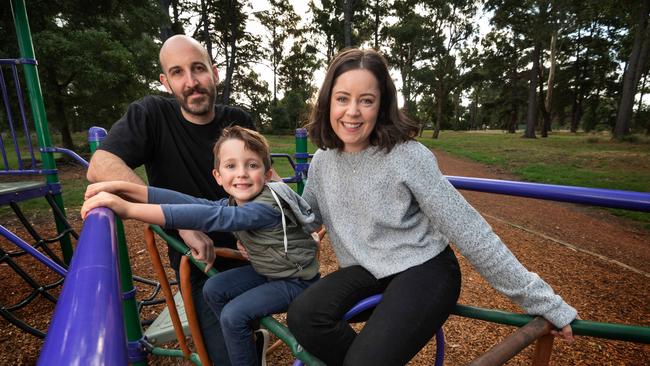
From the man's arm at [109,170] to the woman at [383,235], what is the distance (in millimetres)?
911

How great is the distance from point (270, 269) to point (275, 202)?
0.32 m

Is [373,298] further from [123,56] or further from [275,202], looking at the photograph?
[123,56]

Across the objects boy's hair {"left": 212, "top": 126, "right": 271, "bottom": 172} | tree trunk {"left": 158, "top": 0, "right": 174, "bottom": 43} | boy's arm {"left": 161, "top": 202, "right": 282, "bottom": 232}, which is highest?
tree trunk {"left": 158, "top": 0, "right": 174, "bottom": 43}

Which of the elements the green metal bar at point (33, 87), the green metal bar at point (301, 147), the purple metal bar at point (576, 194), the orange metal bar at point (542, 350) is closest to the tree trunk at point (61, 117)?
the green metal bar at point (33, 87)

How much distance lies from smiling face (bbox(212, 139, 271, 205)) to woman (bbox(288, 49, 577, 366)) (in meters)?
0.29

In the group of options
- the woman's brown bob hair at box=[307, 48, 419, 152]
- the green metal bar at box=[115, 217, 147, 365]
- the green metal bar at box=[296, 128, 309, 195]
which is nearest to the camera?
the woman's brown bob hair at box=[307, 48, 419, 152]

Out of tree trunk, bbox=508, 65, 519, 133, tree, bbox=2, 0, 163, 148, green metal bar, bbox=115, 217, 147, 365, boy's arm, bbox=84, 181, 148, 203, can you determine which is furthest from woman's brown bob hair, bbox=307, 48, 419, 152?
tree trunk, bbox=508, 65, 519, 133

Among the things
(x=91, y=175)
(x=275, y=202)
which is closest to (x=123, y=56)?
(x=91, y=175)

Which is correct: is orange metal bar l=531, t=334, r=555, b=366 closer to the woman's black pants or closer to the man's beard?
the woman's black pants

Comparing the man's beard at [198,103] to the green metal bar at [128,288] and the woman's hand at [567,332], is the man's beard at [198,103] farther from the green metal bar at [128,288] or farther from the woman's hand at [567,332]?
the woman's hand at [567,332]

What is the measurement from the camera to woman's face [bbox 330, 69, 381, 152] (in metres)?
1.43

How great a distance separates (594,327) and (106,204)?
1.53m

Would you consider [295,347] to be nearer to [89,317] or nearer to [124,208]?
[124,208]

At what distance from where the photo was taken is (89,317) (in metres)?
0.37
